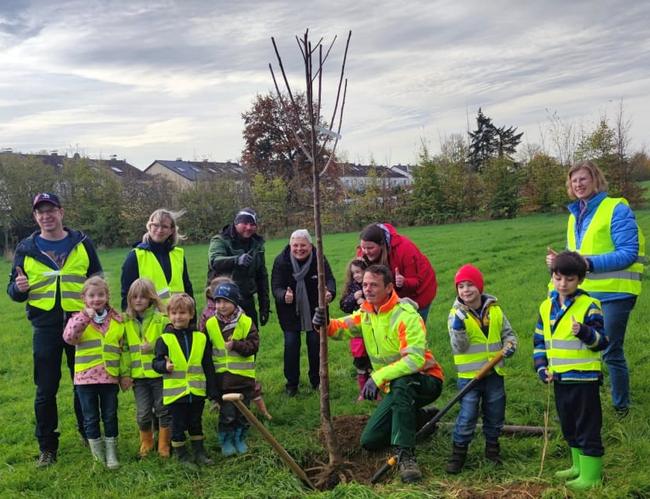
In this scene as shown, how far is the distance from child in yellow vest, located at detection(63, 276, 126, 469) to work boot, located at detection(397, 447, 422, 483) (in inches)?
99.3

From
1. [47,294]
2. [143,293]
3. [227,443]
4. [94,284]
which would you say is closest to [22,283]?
[47,294]

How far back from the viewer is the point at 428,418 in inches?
200

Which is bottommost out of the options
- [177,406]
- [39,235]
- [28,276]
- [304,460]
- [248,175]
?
[304,460]

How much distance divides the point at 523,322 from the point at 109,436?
624 centimetres

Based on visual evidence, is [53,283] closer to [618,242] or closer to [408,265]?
[408,265]

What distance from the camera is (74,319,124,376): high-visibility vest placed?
4898 mm

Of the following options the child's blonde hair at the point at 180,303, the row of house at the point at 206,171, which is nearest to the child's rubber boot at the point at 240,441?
the child's blonde hair at the point at 180,303

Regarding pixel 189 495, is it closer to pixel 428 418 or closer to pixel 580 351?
pixel 428 418

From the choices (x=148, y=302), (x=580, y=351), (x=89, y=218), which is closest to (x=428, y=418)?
(x=580, y=351)

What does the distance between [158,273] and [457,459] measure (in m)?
3.21

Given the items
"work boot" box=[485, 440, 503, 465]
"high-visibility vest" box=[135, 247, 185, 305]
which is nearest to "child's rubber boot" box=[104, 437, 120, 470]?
"high-visibility vest" box=[135, 247, 185, 305]

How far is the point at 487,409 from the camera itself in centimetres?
444

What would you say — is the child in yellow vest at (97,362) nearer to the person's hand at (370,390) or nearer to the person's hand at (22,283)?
the person's hand at (22,283)

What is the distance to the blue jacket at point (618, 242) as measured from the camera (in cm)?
447
